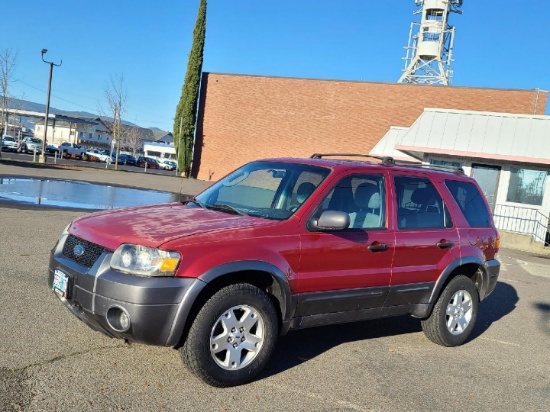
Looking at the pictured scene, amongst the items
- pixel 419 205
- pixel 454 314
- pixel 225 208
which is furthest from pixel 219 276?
pixel 454 314

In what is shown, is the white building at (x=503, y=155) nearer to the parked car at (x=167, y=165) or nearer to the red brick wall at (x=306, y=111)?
the red brick wall at (x=306, y=111)

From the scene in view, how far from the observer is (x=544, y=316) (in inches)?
305

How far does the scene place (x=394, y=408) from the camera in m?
4.00

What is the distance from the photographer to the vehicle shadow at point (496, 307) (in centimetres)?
682

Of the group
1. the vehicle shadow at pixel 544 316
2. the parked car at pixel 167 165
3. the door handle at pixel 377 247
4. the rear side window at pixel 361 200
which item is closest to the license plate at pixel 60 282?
the rear side window at pixel 361 200

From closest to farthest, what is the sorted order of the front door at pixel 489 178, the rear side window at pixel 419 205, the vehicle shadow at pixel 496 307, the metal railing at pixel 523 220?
the rear side window at pixel 419 205 < the vehicle shadow at pixel 496 307 < the metal railing at pixel 523 220 < the front door at pixel 489 178

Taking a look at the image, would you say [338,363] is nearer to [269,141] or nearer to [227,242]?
[227,242]

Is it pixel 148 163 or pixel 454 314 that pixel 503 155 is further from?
pixel 148 163

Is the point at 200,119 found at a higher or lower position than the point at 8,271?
higher

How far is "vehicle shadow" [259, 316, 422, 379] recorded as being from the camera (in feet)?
15.6

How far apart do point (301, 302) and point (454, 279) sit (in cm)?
218

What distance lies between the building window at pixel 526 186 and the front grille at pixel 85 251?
632 inches

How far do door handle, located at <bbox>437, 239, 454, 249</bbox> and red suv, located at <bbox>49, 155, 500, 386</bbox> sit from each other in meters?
0.02

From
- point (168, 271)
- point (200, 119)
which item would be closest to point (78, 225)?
point (168, 271)
